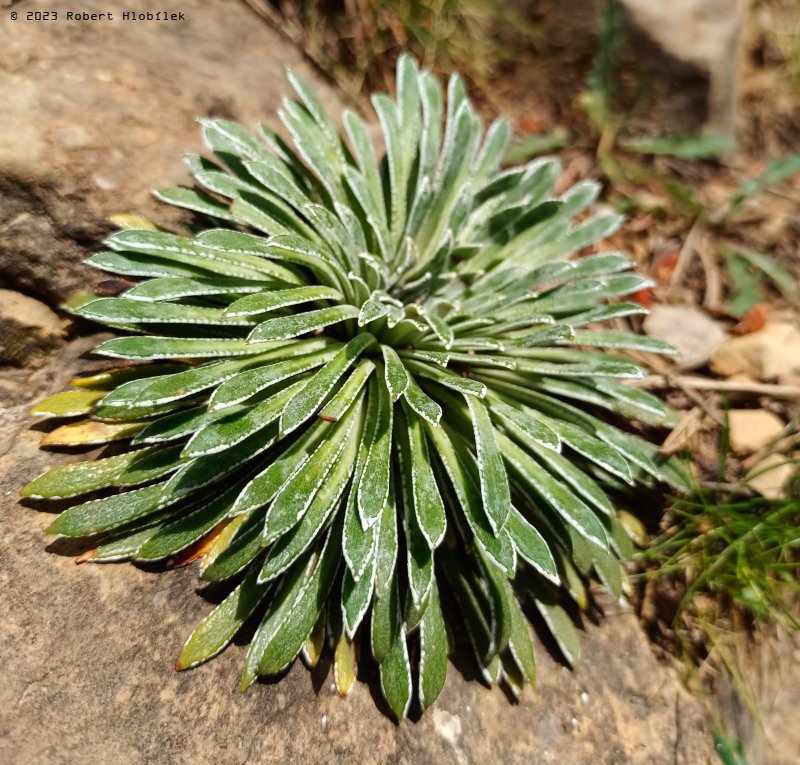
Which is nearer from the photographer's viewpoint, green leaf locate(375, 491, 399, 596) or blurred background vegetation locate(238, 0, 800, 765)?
green leaf locate(375, 491, 399, 596)

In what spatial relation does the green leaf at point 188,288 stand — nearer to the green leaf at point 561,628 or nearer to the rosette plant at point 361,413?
the rosette plant at point 361,413

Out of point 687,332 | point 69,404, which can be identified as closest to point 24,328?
point 69,404

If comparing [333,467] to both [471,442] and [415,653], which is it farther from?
[415,653]

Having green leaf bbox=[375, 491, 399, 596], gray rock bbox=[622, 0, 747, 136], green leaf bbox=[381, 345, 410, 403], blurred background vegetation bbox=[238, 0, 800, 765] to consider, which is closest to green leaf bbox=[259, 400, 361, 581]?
green leaf bbox=[375, 491, 399, 596]

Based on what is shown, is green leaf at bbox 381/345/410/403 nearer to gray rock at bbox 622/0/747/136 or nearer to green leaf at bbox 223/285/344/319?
green leaf at bbox 223/285/344/319

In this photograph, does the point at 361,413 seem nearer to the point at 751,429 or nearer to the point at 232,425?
the point at 232,425

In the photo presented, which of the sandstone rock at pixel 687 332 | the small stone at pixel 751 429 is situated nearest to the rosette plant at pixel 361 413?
the small stone at pixel 751 429
